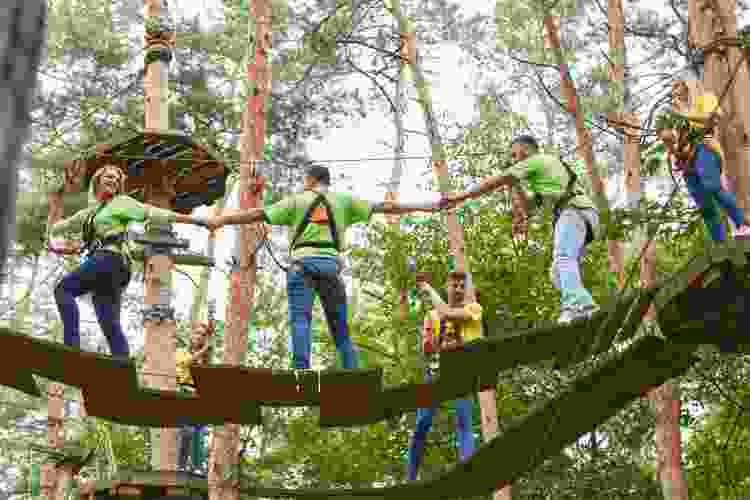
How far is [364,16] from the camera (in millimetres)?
11133

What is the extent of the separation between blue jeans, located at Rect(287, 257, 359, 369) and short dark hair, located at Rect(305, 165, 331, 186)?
0.49 metres

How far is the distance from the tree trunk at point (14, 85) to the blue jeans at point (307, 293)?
16.3ft

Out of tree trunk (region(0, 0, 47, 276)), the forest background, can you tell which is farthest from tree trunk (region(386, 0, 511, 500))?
tree trunk (region(0, 0, 47, 276))

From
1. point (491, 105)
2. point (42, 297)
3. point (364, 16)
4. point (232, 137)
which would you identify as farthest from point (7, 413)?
point (364, 16)

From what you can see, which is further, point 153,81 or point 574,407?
point 153,81

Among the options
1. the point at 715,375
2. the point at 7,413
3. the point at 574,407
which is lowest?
the point at 574,407

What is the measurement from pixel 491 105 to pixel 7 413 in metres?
12.9

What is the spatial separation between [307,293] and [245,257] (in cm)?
218

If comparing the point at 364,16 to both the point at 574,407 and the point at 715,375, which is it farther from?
the point at 574,407

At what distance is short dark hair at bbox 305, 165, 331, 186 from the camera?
18.9 ft

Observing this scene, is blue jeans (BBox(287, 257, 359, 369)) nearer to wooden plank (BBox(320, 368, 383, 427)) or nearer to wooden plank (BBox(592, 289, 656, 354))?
wooden plank (BBox(320, 368, 383, 427))

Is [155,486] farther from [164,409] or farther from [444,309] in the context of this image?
[444,309]

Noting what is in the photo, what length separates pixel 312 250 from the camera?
18.3ft

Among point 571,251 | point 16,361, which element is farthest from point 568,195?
point 16,361
